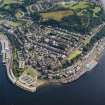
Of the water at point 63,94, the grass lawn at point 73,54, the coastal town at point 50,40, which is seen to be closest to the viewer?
the water at point 63,94

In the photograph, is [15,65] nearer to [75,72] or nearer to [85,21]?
[75,72]

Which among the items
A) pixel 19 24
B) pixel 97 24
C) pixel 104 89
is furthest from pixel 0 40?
pixel 104 89

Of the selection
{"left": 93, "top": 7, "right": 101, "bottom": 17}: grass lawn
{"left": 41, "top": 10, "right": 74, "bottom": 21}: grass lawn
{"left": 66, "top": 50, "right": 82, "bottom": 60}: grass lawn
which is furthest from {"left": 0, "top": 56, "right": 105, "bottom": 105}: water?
{"left": 93, "top": 7, "right": 101, "bottom": 17}: grass lawn

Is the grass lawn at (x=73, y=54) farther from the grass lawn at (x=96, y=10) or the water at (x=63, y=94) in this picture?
the grass lawn at (x=96, y=10)

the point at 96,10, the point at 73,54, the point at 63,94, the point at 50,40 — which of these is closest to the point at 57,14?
the point at 96,10

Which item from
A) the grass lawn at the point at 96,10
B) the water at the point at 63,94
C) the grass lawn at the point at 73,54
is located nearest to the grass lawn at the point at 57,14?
the grass lawn at the point at 96,10

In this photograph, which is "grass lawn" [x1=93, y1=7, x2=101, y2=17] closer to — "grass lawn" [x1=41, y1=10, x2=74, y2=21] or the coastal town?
the coastal town

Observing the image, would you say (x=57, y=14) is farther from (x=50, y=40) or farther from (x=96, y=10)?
(x=50, y=40)
